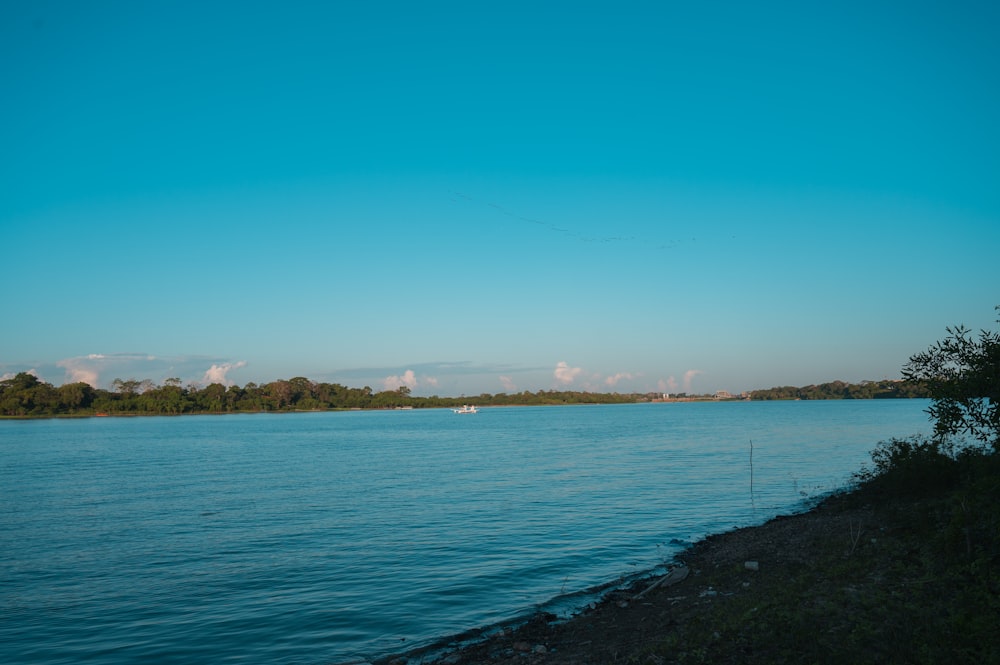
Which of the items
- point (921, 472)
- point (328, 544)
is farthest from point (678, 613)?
point (328, 544)

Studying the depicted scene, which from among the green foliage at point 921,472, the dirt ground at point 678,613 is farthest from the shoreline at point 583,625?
the green foliage at point 921,472

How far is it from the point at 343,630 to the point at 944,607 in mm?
13062

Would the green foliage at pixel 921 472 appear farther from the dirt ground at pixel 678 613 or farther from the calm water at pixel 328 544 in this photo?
the calm water at pixel 328 544

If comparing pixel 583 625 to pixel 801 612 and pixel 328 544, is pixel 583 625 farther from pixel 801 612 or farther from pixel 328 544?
pixel 328 544

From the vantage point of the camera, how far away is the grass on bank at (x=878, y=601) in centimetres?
977

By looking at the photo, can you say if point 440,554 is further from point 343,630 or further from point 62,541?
point 62,541

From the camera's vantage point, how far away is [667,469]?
4881 centimetres

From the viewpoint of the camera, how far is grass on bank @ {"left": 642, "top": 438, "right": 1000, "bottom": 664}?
32.0 ft

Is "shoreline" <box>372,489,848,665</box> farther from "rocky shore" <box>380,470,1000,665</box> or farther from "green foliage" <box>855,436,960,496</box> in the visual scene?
"green foliage" <box>855,436,960,496</box>

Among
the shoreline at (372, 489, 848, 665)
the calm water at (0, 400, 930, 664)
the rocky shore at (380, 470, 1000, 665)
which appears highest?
the rocky shore at (380, 470, 1000, 665)

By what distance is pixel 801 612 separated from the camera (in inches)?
475

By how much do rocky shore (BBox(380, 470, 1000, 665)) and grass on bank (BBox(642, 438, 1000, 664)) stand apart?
0.10 feet

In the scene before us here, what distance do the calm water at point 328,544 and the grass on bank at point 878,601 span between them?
5733 mm

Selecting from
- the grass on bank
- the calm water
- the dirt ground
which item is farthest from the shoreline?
the grass on bank
